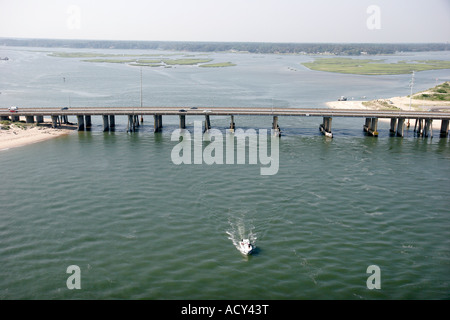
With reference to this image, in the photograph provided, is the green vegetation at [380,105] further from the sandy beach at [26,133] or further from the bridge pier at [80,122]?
the sandy beach at [26,133]

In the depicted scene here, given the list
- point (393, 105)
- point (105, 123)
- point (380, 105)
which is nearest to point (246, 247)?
point (105, 123)

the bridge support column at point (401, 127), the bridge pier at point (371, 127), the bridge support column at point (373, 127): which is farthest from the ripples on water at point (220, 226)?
the bridge support column at point (401, 127)

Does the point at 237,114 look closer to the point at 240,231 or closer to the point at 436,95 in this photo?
the point at 240,231

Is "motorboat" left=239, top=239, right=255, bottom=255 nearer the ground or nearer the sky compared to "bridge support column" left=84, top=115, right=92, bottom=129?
nearer the ground

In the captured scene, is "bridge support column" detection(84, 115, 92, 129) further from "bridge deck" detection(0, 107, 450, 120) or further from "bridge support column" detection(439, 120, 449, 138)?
"bridge support column" detection(439, 120, 449, 138)

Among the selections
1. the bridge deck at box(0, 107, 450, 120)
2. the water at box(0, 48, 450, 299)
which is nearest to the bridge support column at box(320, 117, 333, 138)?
the bridge deck at box(0, 107, 450, 120)
